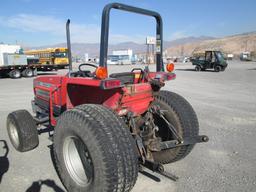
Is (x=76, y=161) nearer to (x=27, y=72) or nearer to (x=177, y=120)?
(x=177, y=120)

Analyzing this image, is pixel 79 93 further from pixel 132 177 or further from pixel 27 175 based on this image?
pixel 132 177

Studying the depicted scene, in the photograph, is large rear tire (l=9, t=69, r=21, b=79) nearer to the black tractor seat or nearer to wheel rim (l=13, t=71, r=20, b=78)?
wheel rim (l=13, t=71, r=20, b=78)

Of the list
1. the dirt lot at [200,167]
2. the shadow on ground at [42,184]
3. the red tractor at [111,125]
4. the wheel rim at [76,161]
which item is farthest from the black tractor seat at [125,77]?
the shadow on ground at [42,184]

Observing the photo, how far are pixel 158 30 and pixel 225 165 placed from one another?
2.20m

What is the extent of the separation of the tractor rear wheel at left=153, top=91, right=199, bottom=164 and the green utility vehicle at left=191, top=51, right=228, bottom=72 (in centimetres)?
2090

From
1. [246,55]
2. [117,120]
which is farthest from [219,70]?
[246,55]

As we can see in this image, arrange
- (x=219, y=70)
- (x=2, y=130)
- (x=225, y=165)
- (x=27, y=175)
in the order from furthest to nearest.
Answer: (x=219, y=70), (x=2, y=130), (x=225, y=165), (x=27, y=175)

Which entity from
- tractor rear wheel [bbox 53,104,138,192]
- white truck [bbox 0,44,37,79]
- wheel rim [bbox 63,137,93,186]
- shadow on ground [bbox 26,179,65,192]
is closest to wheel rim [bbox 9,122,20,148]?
shadow on ground [bbox 26,179,65,192]

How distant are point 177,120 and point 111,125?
1184 millimetres

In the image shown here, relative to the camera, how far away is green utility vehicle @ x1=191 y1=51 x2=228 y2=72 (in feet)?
74.0

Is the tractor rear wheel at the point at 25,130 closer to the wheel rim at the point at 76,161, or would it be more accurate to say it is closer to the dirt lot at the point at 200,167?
the dirt lot at the point at 200,167

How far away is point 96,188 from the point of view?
2338mm

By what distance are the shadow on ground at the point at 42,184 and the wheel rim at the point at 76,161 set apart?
0.99 ft

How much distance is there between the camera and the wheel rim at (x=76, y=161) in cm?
283
